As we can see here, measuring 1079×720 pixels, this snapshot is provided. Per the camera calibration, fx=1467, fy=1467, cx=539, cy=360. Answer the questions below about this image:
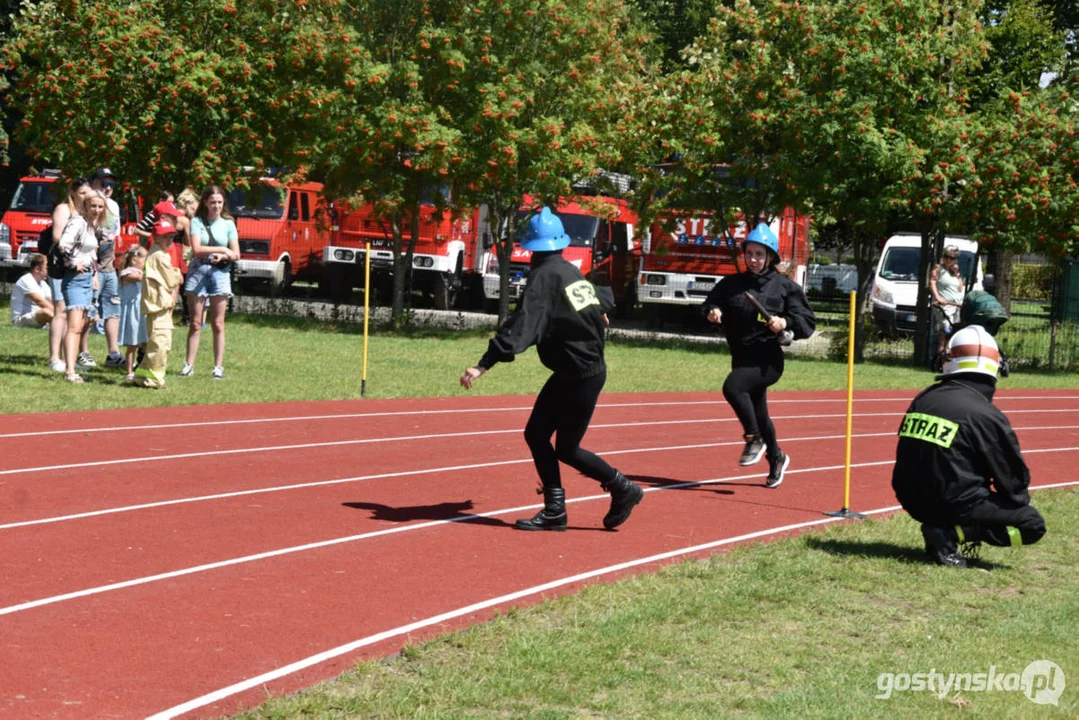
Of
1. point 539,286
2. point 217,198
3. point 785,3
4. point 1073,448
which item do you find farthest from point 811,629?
point 785,3

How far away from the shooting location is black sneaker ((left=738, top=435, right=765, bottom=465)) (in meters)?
10.8

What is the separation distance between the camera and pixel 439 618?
21.6ft

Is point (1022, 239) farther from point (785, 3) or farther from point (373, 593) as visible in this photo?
point (373, 593)

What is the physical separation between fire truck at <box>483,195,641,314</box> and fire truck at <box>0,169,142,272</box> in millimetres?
7386

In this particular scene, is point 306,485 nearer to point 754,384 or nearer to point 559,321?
point 559,321

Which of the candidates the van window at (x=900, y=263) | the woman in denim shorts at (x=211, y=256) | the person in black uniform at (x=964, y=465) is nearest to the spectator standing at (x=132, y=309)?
the woman in denim shorts at (x=211, y=256)

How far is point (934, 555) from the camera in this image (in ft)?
26.2

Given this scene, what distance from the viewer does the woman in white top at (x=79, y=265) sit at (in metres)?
14.3

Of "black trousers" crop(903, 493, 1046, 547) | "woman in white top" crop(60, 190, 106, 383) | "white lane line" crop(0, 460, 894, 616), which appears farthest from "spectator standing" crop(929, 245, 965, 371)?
"black trousers" crop(903, 493, 1046, 547)

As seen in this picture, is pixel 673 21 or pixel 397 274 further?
pixel 673 21

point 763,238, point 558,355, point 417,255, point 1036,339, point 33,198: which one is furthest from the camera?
point 417,255

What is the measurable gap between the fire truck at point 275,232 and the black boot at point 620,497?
71.7ft

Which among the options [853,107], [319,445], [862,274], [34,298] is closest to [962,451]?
[319,445]

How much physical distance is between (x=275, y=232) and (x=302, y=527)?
2317cm
